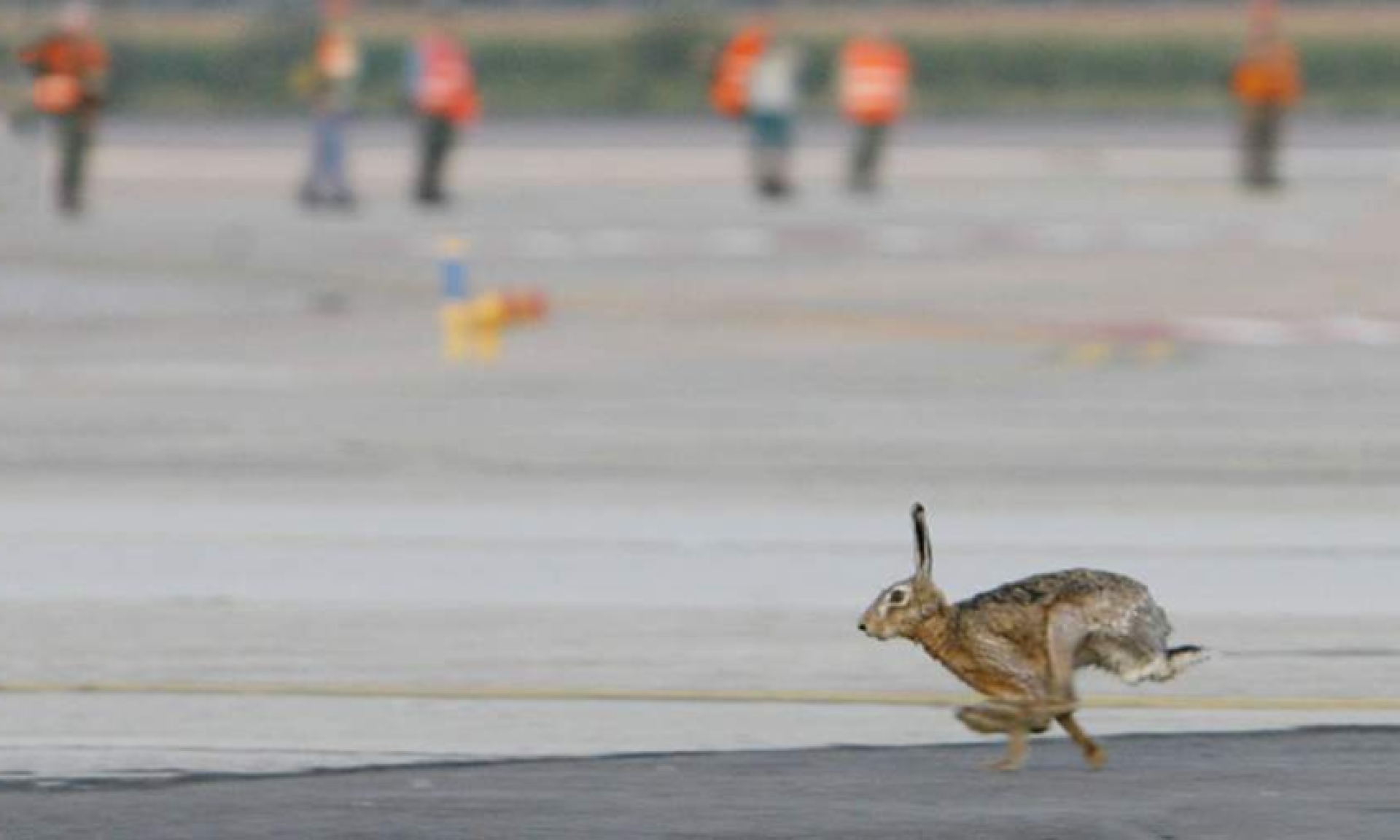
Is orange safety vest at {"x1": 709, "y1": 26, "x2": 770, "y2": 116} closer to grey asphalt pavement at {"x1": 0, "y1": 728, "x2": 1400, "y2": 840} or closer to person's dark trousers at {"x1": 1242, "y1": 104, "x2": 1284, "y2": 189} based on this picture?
person's dark trousers at {"x1": 1242, "y1": 104, "x2": 1284, "y2": 189}

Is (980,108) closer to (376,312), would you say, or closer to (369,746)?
(376,312)

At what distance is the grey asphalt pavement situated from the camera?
7.78 meters

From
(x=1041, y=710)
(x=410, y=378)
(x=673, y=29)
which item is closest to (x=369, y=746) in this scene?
(x=1041, y=710)

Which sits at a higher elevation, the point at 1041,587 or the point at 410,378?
the point at 1041,587

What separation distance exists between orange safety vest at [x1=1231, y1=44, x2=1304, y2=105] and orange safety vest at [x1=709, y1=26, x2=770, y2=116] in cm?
548

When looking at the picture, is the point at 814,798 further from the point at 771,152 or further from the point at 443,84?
the point at 771,152

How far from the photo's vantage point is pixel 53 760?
29.0 ft

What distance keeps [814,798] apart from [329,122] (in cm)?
2871

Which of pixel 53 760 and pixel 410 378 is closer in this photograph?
pixel 53 760

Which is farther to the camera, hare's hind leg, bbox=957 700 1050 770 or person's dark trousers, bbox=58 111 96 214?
person's dark trousers, bbox=58 111 96 214

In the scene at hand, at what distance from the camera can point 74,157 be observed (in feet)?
114

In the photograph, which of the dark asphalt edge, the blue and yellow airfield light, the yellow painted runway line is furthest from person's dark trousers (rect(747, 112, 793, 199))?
the dark asphalt edge

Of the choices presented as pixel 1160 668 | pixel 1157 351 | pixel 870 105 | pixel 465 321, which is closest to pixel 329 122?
pixel 870 105

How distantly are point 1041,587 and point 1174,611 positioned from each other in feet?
12.2
